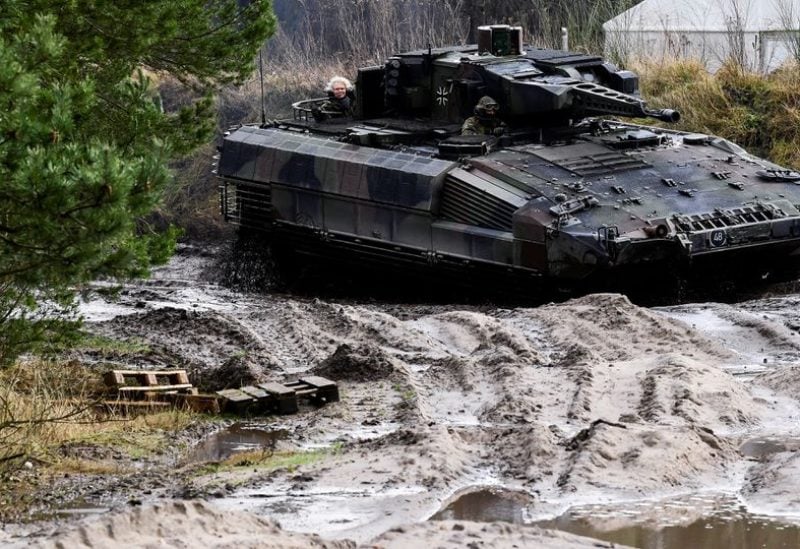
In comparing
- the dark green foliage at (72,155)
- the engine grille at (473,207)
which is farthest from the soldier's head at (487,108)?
the dark green foliage at (72,155)

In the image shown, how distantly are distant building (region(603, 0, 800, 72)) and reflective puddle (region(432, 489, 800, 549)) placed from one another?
14988 mm

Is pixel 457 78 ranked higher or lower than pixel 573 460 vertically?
higher

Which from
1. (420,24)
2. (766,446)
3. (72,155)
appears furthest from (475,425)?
(420,24)

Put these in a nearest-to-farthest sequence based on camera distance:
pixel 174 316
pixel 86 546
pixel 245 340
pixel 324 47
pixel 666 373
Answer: pixel 86 546 → pixel 666 373 → pixel 245 340 → pixel 174 316 → pixel 324 47

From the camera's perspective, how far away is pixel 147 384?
10.9m

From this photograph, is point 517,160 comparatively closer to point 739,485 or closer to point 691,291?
point 691,291

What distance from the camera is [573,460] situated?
8359 mm

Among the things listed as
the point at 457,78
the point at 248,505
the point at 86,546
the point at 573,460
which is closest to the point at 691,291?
the point at 457,78

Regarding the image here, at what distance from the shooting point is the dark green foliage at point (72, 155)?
724 cm

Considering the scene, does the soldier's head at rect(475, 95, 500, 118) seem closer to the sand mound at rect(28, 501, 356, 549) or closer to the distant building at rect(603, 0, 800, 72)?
the distant building at rect(603, 0, 800, 72)

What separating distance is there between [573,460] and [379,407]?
7.68 ft

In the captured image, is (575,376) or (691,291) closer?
(575,376)

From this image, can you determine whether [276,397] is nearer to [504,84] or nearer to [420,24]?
[504,84]

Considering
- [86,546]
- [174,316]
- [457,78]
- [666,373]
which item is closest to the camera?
[86,546]
